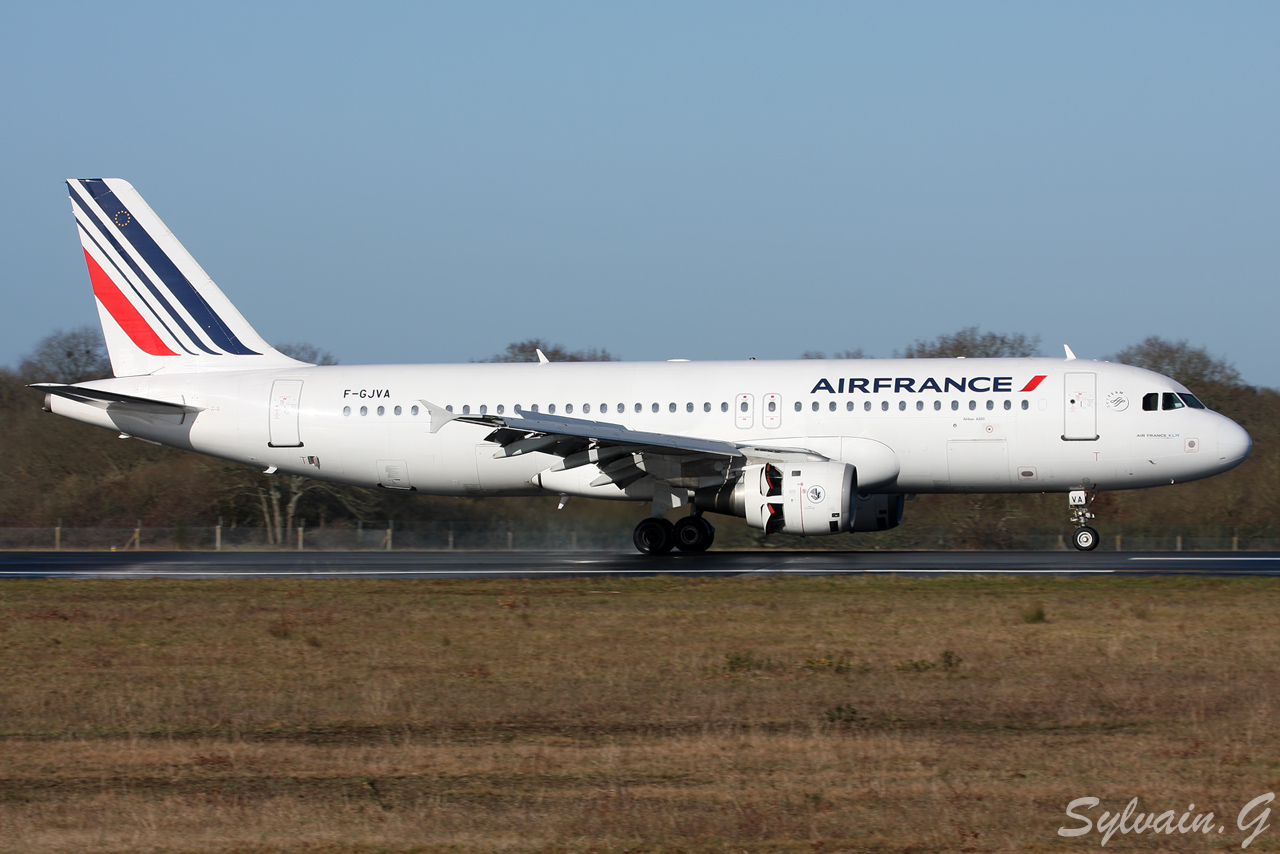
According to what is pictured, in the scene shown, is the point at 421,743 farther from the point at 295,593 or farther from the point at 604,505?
the point at 604,505

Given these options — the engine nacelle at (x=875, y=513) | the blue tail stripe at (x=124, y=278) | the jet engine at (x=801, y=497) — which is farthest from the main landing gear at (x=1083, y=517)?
the blue tail stripe at (x=124, y=278)

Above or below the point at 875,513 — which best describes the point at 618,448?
above

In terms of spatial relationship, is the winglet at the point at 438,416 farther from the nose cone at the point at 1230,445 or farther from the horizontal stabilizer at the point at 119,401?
the nose cone at the point at 1230,445

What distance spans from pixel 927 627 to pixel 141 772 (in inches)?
358

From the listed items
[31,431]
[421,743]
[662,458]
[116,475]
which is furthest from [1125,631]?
[31,431]

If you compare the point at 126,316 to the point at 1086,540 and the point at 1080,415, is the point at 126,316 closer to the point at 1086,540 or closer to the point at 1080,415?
the point at 1080,415

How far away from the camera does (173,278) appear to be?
28906mm

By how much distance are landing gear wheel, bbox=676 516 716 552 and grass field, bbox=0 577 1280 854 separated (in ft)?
26.4

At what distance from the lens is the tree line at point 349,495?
122 ft

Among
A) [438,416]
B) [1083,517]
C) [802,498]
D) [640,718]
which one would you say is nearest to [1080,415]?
[1083,517]

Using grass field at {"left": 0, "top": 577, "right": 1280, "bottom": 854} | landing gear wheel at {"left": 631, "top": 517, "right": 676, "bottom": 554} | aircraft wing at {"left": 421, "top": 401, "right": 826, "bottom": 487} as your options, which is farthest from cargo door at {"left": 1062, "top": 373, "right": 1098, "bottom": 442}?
landing gear wheel at {"left": 631, "top": 517, "right": 676, "bottom": 554}

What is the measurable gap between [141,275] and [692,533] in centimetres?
1442

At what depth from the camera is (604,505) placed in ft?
92.1

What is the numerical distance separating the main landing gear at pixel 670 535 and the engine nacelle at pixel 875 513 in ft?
10.6
